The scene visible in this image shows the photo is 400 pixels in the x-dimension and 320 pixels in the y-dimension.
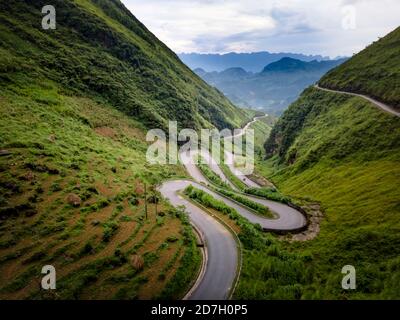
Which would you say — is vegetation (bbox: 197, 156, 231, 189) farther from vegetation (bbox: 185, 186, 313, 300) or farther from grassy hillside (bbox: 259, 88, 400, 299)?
vegetation (bbox: 185, 186, 313, 300)

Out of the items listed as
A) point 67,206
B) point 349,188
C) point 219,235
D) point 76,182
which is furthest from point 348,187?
point 67,206

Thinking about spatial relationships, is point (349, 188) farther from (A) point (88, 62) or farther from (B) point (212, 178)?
(A) point (88, 62)

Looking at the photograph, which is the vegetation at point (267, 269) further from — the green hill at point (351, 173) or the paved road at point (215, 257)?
the green hill at point (351, 173)

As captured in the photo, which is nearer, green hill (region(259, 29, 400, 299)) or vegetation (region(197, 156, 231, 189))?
green hill (region(259, 29, 400, 299))

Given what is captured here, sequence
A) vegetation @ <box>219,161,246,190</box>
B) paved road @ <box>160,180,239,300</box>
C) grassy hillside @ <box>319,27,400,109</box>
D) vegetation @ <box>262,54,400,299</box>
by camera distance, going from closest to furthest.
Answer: paved road @ <box>160,180,239,300</box> → vegetation @ <box>262,54,400,299</box> → vegetation @ <box>219,161,246,190</box> → grassy hillside @ <box>319,27,400,109</box>

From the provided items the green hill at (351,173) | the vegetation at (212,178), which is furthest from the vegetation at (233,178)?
the green hill at (351,173)

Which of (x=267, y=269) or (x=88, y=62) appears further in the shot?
(x=88, y=62)

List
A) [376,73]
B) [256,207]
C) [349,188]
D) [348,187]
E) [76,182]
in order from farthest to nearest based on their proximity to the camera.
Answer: [376,73], [348,187], [349,188], [256,207], [76,182]

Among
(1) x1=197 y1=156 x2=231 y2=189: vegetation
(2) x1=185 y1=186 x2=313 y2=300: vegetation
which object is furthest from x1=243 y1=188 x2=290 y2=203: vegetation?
(2) x1=185 y1=186 x2=313 y2=300: vegetation
